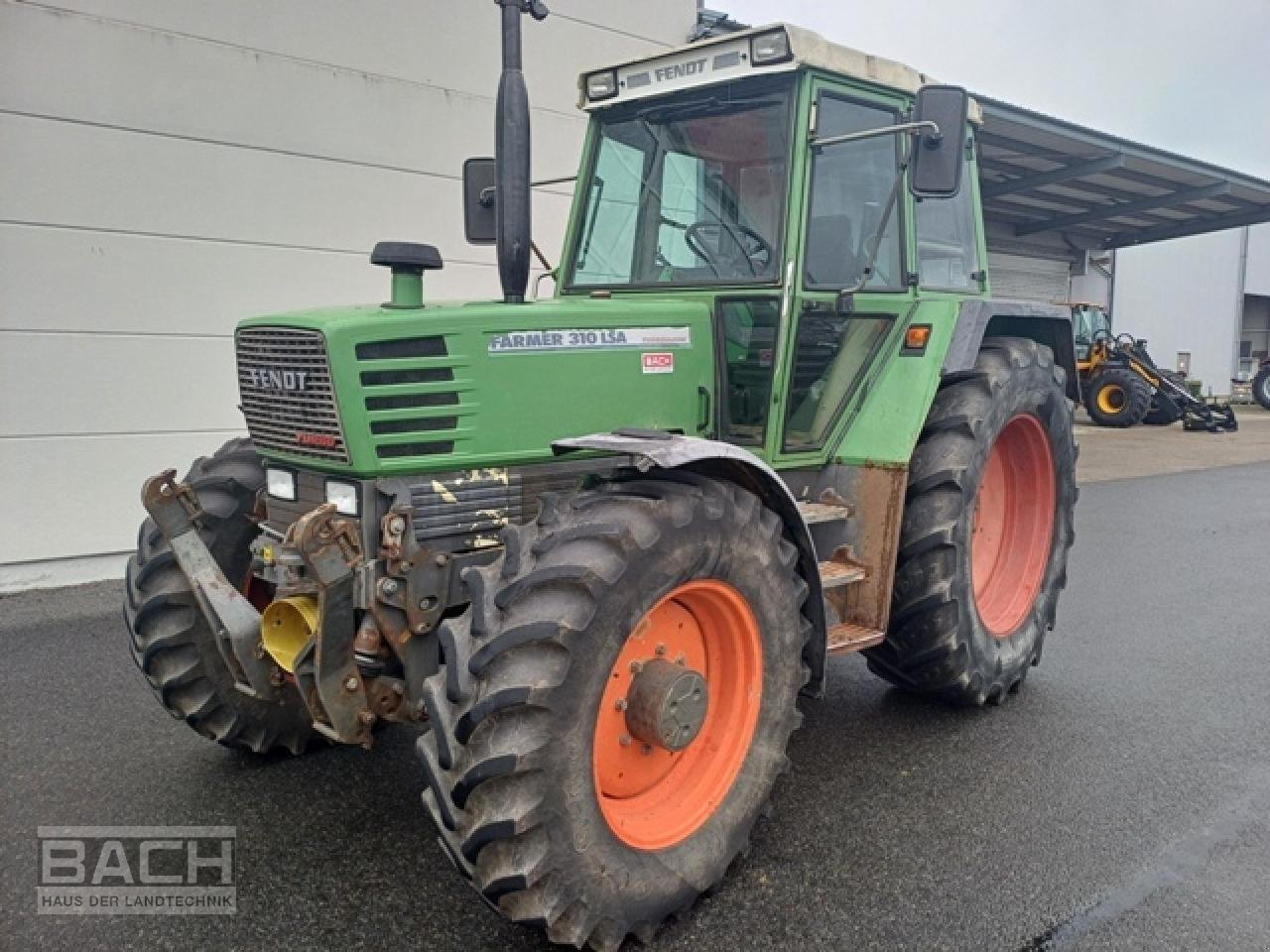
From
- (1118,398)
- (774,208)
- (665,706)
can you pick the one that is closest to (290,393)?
(665,706)

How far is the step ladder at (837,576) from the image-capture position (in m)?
3.46

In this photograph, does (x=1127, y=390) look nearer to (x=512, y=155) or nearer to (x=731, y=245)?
(x=731, y=245)

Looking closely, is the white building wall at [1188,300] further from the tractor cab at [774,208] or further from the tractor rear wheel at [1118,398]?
the tractor cab at [774,208]

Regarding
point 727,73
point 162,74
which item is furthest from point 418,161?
point 727,73

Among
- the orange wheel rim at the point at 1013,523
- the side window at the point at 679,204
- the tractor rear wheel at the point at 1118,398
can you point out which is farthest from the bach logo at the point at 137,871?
the tractor rear wheel at the point at 1118,398

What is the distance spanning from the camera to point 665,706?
2.66 m

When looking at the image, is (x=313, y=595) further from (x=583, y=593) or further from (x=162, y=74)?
(x=162, y=74)

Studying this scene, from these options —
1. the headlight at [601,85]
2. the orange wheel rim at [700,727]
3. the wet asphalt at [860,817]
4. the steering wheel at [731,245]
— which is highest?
the headlight at [601,85]

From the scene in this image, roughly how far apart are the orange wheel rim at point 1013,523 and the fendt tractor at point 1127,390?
1483 centimetres

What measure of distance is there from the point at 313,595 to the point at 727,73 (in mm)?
2250

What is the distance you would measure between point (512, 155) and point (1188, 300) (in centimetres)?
2975

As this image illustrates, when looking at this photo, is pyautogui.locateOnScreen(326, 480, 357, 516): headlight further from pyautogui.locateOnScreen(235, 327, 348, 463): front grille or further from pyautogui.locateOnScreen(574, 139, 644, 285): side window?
pyautogui.locateOnScreen(574, 139, 644, 285): side window

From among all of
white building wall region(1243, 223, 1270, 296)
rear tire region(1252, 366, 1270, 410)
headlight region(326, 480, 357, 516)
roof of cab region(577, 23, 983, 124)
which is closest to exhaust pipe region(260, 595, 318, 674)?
headlight region(326, 480, 357, 516)

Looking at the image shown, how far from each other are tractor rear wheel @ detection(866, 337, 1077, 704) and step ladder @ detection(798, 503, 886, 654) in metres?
0.22
